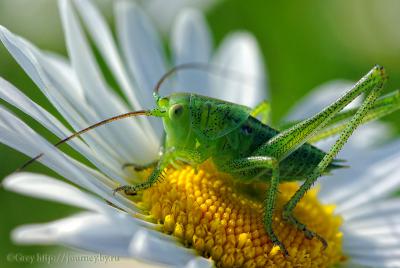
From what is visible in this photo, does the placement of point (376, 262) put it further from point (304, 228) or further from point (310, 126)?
point (310, 126)

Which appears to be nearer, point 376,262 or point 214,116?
point 214,116

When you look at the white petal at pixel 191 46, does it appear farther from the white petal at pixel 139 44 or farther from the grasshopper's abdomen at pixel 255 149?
the grasshopper's abdomen at pixel 255 149

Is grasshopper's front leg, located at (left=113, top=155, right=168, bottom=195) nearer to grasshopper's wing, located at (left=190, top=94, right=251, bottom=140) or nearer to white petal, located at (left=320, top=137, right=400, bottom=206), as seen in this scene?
grasshopper's wing, located at (left=190, top=94, right=251, bottom=140)

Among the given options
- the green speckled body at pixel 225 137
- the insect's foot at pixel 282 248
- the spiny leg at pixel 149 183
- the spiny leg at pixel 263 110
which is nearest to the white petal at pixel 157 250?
the spiny leg at pixel 149 183

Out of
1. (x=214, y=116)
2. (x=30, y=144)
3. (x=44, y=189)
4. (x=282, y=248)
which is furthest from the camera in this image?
(x=214, y=116)

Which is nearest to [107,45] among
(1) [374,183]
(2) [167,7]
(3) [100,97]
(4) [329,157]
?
(3) [100,97]

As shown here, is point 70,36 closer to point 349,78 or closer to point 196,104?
point 196,104

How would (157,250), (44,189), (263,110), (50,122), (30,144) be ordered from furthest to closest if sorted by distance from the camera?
(263,110), (50,122), (30,144), (157,250), (44,189)

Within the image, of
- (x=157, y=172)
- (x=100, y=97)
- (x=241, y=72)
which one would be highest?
(x=241, y=72)
